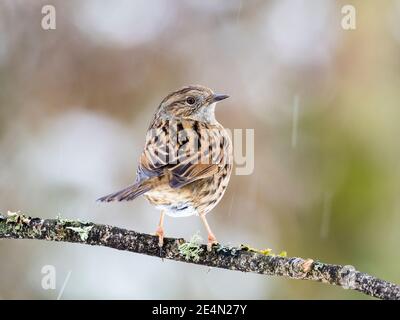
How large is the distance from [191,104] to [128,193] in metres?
2.08

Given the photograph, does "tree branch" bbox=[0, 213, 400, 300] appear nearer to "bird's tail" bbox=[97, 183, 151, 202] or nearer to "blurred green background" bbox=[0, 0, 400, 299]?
"bird's tail" bbox=[97, 183, 151, 202]

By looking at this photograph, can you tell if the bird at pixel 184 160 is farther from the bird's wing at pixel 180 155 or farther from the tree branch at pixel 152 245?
the tree branch at pixel 152 245

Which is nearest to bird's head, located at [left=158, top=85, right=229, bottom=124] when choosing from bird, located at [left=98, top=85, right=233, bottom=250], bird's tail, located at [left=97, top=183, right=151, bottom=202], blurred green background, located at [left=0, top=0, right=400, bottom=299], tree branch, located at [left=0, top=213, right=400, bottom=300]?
bird, located at [left=98, top=85, right=233, bottom=250]

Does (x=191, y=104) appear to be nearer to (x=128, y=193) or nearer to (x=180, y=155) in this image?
(x=180, y=155)

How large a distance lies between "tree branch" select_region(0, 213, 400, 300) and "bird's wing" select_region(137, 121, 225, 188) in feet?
2.50

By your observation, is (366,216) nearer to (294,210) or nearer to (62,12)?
(294,210)

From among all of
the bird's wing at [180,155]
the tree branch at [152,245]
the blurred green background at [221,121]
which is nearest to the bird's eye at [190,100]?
the bird's wing at [180,155]

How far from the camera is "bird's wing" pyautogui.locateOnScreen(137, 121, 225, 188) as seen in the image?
17.6 feet

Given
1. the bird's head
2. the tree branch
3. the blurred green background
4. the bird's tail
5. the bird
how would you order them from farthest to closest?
the blurred green background → the bird's head → the bird → the bird's tail → the tree branch

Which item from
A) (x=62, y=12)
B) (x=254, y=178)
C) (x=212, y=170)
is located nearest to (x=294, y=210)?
(x=254, y=178)

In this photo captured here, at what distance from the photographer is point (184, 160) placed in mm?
5504

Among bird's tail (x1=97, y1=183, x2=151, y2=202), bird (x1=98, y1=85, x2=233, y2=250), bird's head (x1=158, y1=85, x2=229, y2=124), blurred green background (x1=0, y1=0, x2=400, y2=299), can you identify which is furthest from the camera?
blurred green background (x1=0, y1=0, x2=400, y2=299)

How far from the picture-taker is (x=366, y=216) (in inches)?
323

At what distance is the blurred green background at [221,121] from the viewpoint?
8.33m
